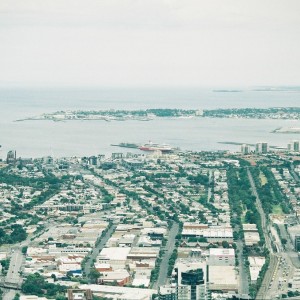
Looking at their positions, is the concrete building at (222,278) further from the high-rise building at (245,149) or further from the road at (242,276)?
the high-rise building at (245,149)

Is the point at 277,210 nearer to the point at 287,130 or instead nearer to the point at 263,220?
the point at 263,220

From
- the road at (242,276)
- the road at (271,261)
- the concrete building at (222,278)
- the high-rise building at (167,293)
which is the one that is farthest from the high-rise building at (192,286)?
the road at (242,276)

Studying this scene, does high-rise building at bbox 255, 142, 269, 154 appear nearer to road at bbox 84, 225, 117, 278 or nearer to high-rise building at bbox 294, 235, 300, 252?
road at bbox 84, 225, 117, 278

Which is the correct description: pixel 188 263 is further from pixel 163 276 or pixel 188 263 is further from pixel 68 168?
pixel 68 168

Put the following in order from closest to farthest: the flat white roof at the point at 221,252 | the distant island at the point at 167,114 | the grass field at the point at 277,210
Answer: the flat white roof at the point at 221,252 < the grass field at the point at 277,210 < the distant island at the point at 167,114

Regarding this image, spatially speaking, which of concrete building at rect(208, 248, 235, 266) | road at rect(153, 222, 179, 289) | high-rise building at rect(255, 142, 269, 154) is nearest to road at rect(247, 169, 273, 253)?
concrete building at rect(208, 248, 235, 266)

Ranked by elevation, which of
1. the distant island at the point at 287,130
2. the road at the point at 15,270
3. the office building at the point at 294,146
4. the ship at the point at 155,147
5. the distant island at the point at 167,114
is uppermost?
the road at the point at 15,270
